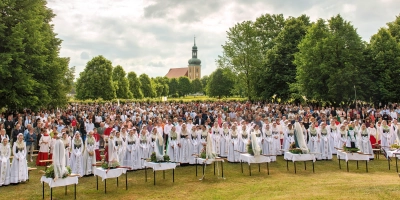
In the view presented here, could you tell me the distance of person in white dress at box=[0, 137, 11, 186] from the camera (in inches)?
513

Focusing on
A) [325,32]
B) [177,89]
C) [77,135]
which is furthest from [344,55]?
[177,89]

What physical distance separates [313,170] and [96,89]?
57688mm

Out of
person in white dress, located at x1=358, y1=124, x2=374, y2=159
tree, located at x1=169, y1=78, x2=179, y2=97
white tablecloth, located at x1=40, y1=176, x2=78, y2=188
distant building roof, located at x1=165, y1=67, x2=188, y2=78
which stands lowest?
white tablecloth, located at x1=40, y1=176, x2=78, y2=188

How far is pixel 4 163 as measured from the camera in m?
13.1

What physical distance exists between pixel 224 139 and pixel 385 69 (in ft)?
82.6

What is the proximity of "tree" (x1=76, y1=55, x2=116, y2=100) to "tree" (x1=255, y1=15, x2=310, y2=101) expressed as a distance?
3463cm

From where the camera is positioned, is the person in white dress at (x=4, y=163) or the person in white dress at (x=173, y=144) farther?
the person in white dress at (x=173, y=144)

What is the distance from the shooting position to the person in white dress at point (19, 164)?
13.3 meters

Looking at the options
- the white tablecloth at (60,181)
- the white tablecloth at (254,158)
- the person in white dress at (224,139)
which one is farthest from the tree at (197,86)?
the white tablecloth at (60,181)

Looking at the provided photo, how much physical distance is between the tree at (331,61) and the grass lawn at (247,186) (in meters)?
19.3

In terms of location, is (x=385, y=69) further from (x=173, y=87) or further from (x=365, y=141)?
(x=173, y=87)

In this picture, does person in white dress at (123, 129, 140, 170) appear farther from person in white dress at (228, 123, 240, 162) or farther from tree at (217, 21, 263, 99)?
tree at (217, 21, 263, 99)

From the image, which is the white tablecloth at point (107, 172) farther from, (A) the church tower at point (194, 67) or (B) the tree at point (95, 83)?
(A) the church tower at point (194, 67)

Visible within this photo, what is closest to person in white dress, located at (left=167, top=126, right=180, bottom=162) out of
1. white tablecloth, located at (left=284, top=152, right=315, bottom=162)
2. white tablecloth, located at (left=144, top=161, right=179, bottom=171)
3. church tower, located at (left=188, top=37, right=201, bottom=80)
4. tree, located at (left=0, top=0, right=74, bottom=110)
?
white tablecloth, located at (left=144, top=161, right=179, bottom=171)
